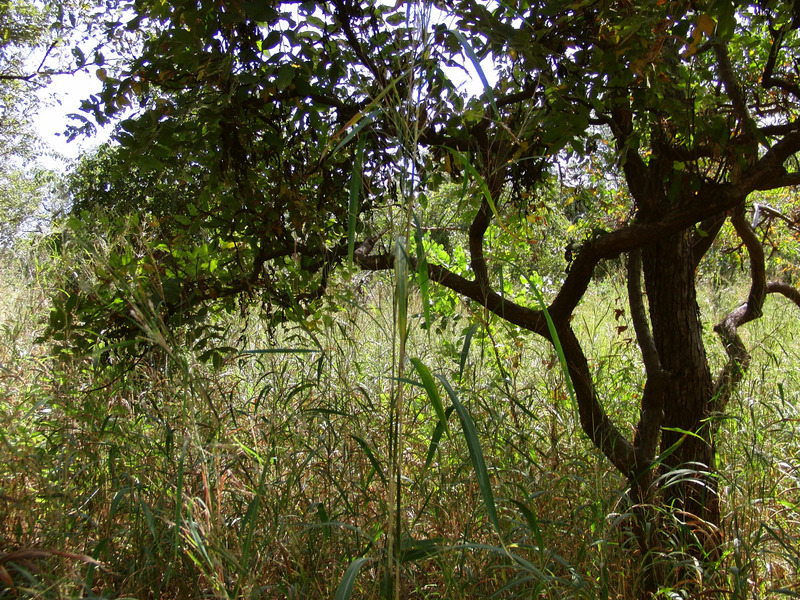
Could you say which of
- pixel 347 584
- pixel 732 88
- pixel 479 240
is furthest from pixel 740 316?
pixel 347 584

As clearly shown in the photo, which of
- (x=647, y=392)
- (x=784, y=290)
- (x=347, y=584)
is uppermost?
(x=784, y=290)

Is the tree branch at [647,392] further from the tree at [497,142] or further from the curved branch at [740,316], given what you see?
the curved branch at [740,316]

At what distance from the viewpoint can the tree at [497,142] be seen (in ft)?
5.86

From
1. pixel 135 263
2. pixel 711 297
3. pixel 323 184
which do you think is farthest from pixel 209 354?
pixel 711 297

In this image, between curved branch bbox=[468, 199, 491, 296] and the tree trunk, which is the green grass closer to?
curved branch bbox=[468, 199, 491, 296]

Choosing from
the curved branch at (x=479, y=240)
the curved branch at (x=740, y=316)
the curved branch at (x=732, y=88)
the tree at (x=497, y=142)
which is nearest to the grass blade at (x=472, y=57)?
the tree at (x=497, y=142)

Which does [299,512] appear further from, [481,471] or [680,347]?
[680,347]

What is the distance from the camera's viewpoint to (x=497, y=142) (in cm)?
235

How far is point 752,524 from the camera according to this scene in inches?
74.7

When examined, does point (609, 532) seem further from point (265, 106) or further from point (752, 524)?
point (265, 106)

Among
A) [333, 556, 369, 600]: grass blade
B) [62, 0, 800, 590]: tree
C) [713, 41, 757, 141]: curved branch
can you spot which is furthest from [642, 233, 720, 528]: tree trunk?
[333, 556, 369, 600]: grass blade

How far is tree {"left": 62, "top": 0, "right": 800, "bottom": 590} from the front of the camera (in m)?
1.79

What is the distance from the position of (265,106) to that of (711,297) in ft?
18.1

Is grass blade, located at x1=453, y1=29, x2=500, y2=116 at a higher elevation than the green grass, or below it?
higher
